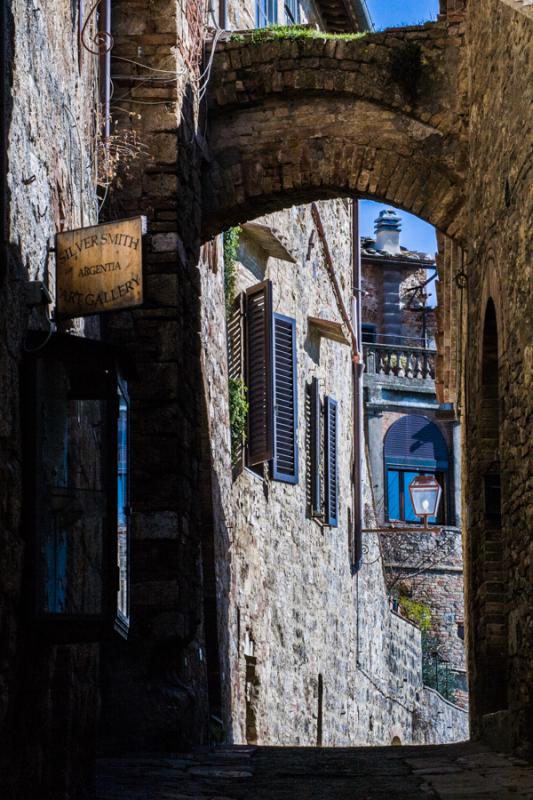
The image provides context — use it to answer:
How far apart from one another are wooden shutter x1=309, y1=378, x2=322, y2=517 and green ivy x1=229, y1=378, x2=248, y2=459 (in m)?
2.75

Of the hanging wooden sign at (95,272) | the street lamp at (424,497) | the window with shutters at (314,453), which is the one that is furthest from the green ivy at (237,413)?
the hanging wooden sign at (95,272)

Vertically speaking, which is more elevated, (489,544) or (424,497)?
(424,497)

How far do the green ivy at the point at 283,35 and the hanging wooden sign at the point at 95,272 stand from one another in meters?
5.33

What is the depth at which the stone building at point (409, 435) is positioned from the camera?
33.6m

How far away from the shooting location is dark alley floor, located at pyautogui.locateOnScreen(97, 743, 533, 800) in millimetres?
7570

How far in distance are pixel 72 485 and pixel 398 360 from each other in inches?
1143

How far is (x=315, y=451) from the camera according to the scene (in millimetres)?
18781

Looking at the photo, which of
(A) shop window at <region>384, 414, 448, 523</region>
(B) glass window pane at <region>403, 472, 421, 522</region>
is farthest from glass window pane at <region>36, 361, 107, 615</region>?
(A) shop window at <region>384, 414, 448, 523</region>

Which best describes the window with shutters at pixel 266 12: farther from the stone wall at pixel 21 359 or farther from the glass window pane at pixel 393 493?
the glass window pane at pixel 393 493

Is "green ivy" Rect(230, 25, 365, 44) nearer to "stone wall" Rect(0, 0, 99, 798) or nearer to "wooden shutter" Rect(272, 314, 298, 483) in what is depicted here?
"wooden shutter" Rect(272, 314, 298, 483)

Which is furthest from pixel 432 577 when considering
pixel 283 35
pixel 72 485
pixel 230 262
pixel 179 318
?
pixel 72 485

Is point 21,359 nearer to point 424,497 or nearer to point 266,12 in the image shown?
Result: point 266,12

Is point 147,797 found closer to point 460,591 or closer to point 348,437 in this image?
point 348,437

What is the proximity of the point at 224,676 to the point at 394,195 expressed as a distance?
13.2 ft
